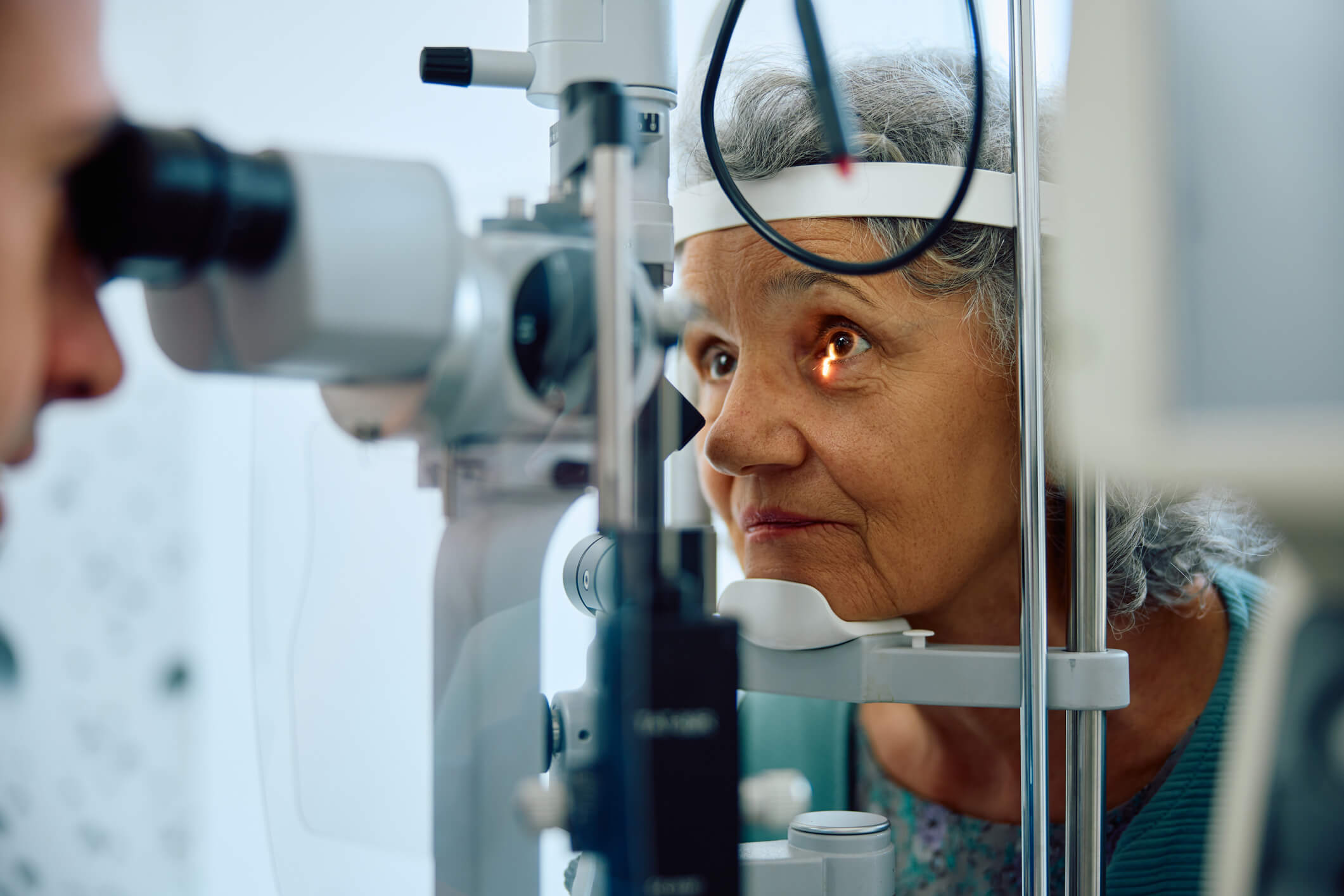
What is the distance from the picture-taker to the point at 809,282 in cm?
96

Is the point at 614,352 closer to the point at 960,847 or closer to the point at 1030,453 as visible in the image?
the point at 1030,453

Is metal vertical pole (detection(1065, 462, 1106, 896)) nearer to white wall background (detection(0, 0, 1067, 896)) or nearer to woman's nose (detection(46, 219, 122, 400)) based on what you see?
white wall background (detection(0, 0, 1067, 896))

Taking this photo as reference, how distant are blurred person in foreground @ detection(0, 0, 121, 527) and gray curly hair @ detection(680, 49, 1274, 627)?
0.59 metres

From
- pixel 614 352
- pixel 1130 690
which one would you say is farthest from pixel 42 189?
pixel 1130 690

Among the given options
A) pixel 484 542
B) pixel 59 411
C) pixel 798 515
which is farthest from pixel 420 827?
pixel 798 515

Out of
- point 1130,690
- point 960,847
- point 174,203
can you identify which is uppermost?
point 174,203

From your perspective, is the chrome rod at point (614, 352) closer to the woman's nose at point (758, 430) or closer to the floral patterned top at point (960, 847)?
the woman's nose at point (758, 430)

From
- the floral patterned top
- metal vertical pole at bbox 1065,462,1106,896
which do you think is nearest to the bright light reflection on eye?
metal vertical pole at bbox 1065,462,1106,896

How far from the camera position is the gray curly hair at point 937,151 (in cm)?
97

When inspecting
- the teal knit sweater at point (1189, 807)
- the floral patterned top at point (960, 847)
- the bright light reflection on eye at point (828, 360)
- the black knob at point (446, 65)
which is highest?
the black knob at point (446, 65)

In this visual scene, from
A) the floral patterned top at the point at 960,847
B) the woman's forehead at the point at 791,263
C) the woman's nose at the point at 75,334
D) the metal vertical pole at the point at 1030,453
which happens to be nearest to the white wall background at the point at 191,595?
the woman's nose at the point at 75,334

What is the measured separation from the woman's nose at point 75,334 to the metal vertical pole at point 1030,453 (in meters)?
0.60

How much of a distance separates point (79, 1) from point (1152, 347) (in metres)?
0.52

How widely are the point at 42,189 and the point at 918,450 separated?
710mm
